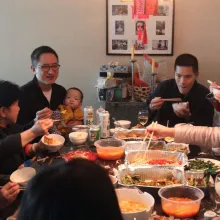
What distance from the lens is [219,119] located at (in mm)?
3281

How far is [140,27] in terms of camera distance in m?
3.87

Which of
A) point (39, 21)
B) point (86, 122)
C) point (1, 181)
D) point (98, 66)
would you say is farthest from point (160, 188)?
point (39, 21)

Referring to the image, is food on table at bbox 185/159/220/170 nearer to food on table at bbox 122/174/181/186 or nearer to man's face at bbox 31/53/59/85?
food on table at bbox 122/174/181/186

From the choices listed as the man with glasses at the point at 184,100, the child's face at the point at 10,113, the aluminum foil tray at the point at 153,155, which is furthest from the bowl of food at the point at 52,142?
the man with glasses at the point at 184,100

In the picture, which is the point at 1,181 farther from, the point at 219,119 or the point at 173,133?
the point at 219,119

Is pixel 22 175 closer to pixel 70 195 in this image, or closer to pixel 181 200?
pixel 181 200

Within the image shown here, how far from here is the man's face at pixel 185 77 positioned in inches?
118

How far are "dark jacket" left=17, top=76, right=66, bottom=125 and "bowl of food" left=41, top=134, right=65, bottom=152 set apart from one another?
0.64m

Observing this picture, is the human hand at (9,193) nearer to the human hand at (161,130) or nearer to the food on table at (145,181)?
the food on table at (145,181)

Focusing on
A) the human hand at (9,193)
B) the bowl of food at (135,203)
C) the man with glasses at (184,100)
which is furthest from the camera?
the man with glasses at (184,100)

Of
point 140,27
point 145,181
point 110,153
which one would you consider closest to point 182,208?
point 145,181

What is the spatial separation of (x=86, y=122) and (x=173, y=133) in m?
0.85

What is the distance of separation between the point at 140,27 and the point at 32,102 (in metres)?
1.59

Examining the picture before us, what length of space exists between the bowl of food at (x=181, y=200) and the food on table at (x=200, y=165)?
285 mm
